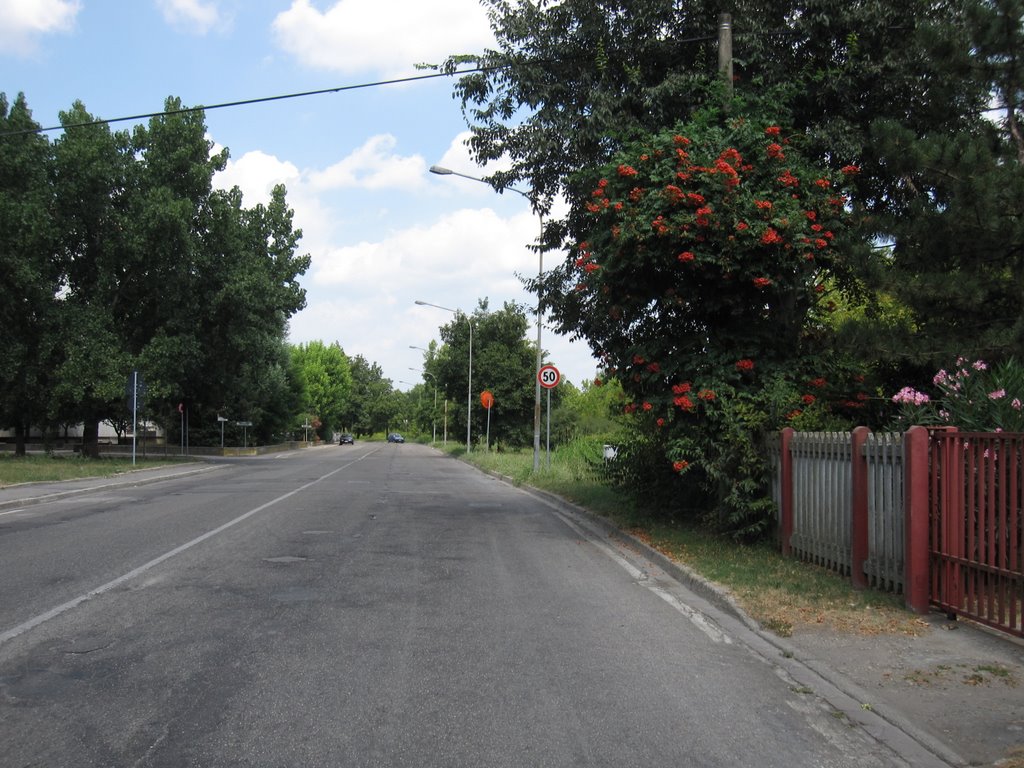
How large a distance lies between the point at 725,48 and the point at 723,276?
3670 mm

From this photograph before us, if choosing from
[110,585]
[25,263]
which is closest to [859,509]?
[110,585]

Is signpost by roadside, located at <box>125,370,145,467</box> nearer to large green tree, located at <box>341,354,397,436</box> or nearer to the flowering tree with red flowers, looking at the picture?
the flowering tree with red flowers

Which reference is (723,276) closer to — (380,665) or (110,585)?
(380,665)

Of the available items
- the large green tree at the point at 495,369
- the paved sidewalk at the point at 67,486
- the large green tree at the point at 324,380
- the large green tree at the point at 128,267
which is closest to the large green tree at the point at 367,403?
the large green tree at the point at 324,380

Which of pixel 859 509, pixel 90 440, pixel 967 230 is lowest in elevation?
pixel 90 440

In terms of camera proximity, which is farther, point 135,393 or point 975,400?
point 135,393

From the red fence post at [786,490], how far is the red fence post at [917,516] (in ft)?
8.34

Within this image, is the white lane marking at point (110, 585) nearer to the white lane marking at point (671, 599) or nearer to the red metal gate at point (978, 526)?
the white lane marking at point (671, 599)

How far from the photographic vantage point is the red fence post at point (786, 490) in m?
9.54

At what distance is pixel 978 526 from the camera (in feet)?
20.9

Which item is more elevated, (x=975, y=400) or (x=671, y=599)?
(x=975, y=400)

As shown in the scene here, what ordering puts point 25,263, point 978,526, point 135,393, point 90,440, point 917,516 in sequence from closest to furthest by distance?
point 978,526 → point 917,516 → point 135,393 → point 25,263 → point 90,440

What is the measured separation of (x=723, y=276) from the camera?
10.0m

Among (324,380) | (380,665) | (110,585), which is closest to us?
(380,665)
